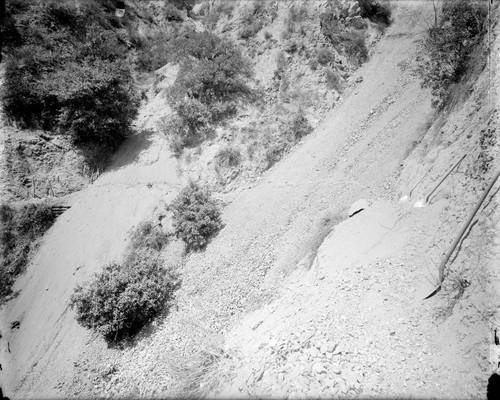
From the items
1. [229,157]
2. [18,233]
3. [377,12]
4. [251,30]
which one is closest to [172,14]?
[251,30]

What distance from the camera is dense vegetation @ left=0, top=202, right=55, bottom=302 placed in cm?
1132

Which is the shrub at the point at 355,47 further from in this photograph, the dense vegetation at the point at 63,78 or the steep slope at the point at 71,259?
the dense vegetation at the point at 63,78

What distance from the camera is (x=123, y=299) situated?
7.90 meters

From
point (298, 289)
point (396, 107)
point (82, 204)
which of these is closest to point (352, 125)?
point (396, 107)

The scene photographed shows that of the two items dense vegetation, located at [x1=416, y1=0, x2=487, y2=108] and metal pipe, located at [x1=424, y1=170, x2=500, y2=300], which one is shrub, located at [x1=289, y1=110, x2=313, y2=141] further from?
metal pipe, located at [x1=424, y1=170, x2=500, y2=300]

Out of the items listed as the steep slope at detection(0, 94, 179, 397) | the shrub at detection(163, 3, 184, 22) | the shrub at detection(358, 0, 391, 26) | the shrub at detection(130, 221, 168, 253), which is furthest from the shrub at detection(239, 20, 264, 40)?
the shrub at detection(130, 221, 168, 253)

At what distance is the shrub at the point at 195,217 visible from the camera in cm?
933

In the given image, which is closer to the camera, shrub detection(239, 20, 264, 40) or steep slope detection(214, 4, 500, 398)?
steep slope detection(214, 4, 500, 398)

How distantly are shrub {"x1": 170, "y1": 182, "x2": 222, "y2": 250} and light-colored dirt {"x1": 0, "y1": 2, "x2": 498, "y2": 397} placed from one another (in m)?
0.37

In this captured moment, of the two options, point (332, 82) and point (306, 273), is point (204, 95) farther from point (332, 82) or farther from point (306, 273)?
point (306, 273)

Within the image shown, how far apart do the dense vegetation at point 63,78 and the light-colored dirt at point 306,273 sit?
6.04 feet

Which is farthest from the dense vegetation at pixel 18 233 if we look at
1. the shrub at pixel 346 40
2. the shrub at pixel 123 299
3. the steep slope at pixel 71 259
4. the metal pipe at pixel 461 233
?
the shrub at pixel 346 40

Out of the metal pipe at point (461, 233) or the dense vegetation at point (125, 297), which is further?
the dense vegetation at point (125, 297)

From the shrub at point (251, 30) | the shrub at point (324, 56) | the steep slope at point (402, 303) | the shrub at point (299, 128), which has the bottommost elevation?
the steep slope at point (402, 303)
